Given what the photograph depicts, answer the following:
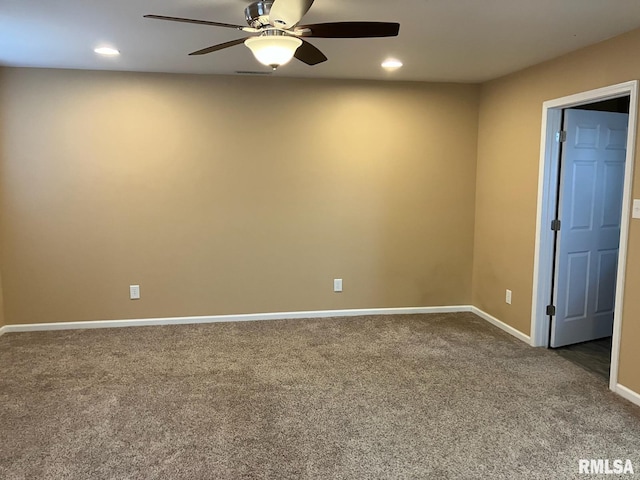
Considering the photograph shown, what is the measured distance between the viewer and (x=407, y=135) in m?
4.61

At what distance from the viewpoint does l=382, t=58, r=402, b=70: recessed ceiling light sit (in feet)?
12.0

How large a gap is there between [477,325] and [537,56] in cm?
242

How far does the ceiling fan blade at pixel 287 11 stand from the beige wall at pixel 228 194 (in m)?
2.24

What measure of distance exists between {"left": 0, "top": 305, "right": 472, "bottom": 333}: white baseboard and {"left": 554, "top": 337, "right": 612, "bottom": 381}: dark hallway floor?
1.20m

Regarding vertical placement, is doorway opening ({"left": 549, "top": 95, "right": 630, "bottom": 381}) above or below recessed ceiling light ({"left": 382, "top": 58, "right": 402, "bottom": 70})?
below

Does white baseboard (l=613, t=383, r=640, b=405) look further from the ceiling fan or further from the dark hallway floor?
the ceiling fan

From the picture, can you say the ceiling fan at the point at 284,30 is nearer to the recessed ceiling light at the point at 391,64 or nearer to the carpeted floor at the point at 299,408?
the recessed ceiling light at the point at 391,64

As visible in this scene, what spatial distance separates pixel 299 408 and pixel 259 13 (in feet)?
7.24

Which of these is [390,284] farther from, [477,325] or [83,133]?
[83,133]

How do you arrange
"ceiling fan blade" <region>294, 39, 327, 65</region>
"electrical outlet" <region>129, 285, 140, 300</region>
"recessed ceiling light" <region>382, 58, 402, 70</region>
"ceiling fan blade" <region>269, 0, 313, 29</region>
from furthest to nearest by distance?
"electrical outlet" <region>129, 285, 140, 300</region> < "recessed ceiling light" <region>382, 58, 402, 70</region> < "ceiling fan blade" <region>294, 39, 327, 65</region> < "ceiling fan blade" <region>269, 0, 313, 29</region>

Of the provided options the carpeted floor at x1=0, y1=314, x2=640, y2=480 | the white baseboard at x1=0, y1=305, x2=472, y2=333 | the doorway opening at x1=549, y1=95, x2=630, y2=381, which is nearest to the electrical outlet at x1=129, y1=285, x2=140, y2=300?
the white baseboard at x1=0, y1=305, x2=472, y2=333

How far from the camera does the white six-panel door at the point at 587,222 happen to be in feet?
12.1

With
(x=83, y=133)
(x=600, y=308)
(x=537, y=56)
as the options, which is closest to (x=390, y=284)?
(x=600, y=308)

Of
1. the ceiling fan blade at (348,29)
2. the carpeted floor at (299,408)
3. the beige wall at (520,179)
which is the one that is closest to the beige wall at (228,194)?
the beige wall at (520,179)
